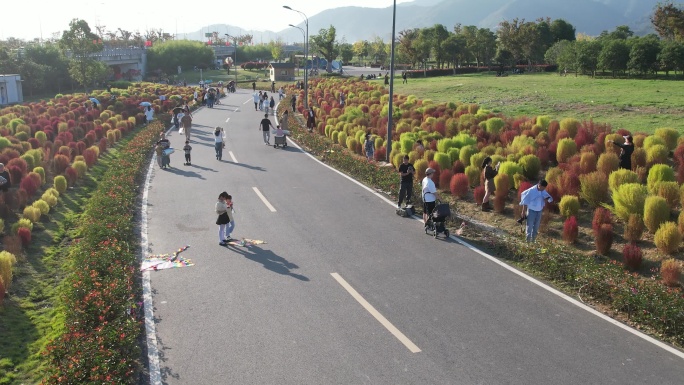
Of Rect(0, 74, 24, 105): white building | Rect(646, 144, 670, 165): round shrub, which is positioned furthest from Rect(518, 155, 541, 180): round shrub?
Rect(0, 74, 24, 105): white building

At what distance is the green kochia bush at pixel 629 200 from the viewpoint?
12.6m

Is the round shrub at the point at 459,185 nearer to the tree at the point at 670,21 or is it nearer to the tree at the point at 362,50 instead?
the tree at the point at 670,21

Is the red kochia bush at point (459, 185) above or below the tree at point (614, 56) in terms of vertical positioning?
below

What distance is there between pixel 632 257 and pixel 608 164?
5.84 m

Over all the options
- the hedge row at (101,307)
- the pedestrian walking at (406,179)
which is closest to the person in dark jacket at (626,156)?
the pedestrian walking at (406,179)

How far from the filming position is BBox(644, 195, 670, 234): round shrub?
11.9 metres

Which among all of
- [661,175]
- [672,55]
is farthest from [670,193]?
[672,55]

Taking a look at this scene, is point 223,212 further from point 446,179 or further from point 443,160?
point 443,160

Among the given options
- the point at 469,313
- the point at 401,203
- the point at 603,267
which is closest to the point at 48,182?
the point at 401,203

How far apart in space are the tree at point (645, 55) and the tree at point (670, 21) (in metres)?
11.0

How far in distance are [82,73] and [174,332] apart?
176ft

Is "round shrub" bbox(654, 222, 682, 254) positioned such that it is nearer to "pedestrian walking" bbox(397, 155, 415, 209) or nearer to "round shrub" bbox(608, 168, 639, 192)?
"round shrub" bbox(608, 168, 639, 192)

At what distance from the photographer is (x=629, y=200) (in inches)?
497

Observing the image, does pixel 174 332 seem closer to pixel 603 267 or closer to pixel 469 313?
pixel 469 313
